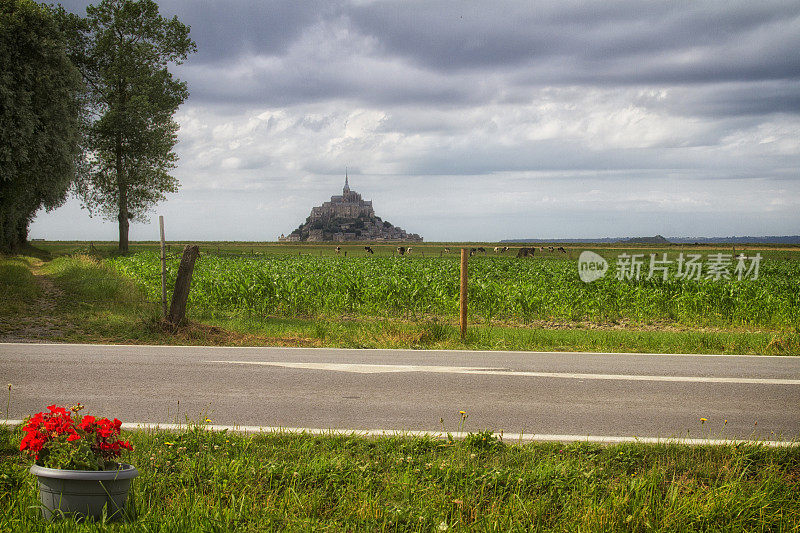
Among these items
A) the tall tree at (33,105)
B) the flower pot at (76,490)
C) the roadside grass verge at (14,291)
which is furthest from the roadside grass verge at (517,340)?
the tall tree at (33,105)

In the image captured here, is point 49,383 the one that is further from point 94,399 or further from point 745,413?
point 745,413

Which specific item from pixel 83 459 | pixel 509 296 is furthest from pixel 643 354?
pixel 83 459

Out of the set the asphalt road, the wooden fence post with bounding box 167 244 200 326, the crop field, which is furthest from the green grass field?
the asphalt road

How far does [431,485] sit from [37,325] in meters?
12.3

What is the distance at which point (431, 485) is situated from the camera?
14.0 feet

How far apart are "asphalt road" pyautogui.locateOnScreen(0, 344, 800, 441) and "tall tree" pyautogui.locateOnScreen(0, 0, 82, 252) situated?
2012 cm

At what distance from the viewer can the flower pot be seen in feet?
11.9

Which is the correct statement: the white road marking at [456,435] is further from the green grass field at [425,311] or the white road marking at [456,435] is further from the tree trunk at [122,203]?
the tree trunk at [122,203]

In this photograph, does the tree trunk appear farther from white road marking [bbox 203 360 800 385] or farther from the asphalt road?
white road marking [bbox 203 360 800 385]

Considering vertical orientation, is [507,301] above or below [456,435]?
above

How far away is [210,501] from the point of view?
4137 millimetres

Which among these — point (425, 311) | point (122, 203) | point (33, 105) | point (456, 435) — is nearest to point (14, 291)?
point (425, 311)

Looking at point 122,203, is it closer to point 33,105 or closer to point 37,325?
point 33,105

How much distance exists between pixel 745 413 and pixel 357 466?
4.41 meters
